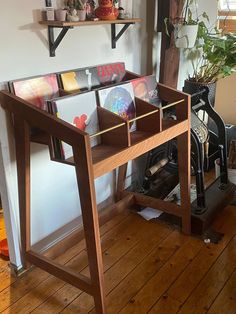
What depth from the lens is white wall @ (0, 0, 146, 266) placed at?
1.50 meters

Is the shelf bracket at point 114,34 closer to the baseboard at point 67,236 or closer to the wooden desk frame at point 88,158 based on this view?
the wooden desk frame at point 88,158

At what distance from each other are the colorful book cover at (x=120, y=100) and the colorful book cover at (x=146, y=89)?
0.20 ft

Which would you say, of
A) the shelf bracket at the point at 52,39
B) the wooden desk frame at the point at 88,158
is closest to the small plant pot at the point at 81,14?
the shelf bracket at the point at 52,39

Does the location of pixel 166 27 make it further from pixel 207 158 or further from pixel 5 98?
pixel 5 98

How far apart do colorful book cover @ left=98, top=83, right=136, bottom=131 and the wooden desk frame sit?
0.20ft

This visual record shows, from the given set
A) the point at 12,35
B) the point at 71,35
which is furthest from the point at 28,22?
the point at 71,35

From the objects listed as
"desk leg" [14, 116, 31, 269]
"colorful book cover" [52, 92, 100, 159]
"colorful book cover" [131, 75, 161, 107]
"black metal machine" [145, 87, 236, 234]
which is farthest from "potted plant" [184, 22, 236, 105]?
"desk leg" [14, 116, 31, 269]

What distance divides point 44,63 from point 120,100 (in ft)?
1.28

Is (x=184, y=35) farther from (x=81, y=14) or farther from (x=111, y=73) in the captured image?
(x=81, y=14)

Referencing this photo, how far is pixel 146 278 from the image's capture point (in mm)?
1806

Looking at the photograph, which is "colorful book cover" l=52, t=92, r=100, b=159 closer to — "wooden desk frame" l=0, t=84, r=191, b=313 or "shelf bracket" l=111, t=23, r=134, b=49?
"wooden desk frame" l=0, t=84, r=191, b=313

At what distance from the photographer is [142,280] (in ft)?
5.88

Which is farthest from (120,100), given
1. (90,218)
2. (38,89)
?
(90,218)

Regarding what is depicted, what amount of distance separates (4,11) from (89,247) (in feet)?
3.31
